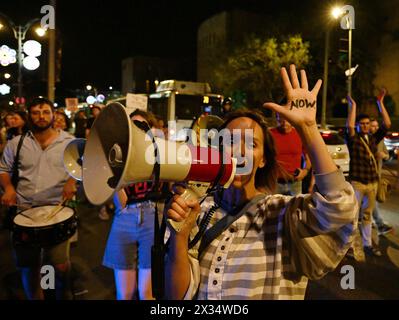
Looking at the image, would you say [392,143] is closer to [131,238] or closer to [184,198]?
[131,238]

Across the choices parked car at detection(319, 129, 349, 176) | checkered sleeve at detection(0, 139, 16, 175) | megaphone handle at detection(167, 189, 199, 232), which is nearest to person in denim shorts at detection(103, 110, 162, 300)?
checkered sleeve at detection(0, 139, 16, 175)

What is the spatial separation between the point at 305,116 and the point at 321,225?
1.33 feet

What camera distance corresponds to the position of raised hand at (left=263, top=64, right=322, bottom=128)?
1367 mm

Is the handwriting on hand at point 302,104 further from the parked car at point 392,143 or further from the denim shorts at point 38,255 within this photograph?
the parked car at point 392,143

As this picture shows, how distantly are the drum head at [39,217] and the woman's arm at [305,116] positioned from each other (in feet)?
8.03

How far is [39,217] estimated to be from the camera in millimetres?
3234

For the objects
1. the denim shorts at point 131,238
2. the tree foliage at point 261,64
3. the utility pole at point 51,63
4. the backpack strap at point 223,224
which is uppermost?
the tree foliage at point 261,64

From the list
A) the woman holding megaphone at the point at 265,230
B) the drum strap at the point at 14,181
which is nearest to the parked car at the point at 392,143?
the drum strap at the point at 14,181

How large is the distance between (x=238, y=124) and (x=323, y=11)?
92.9 ft

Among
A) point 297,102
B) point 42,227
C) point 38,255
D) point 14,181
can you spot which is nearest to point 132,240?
point 42,227

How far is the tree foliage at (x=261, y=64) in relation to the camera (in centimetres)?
2417

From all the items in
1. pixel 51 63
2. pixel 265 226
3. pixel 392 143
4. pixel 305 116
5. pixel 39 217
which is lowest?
pixel 39 217

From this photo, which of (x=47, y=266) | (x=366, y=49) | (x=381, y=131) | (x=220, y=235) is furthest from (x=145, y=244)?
(x=366, y=49)

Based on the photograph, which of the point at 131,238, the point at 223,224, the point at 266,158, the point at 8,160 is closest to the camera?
the point at 223,224
